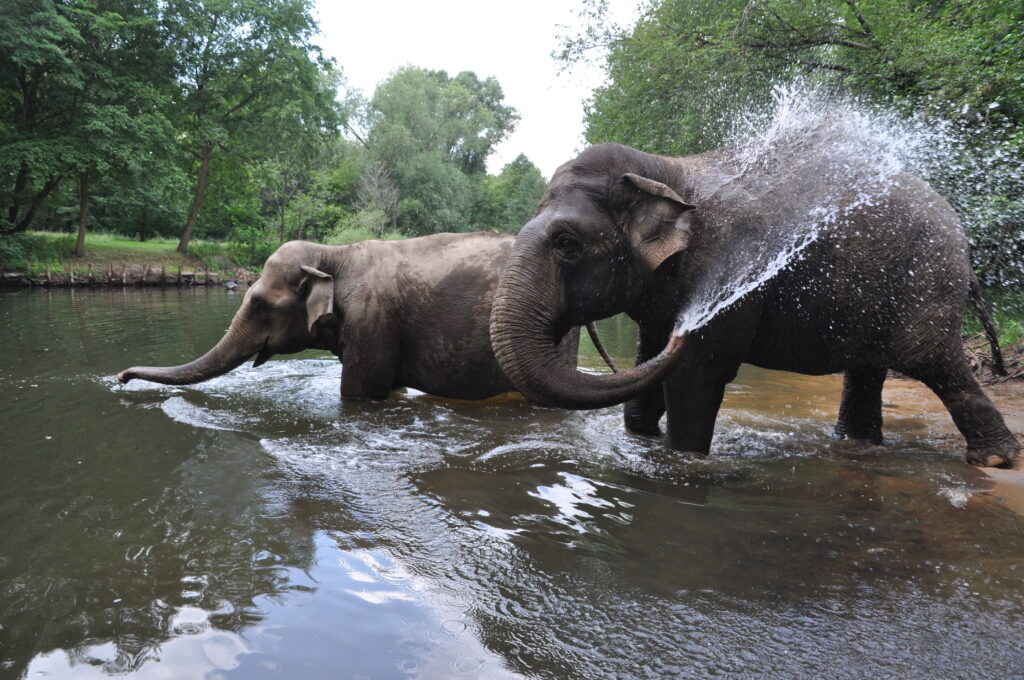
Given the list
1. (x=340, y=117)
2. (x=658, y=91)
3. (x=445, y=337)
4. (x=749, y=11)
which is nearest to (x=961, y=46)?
(x=749, y=11)

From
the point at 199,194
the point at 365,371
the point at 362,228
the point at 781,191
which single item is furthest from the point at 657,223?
the point at 362,228

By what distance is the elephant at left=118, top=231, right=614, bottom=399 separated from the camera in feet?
23.1

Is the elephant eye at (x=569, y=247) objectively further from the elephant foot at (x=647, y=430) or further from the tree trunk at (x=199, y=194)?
the tree trunk at (x=199, y=194)

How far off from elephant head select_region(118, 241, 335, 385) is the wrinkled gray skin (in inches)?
131

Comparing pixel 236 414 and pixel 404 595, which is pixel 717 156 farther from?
pixel 236 414

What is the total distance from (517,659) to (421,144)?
62.4m

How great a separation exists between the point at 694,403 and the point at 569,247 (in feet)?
4.63

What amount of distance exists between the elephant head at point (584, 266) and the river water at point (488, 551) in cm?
74

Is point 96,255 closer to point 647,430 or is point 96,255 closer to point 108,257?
point 108,257

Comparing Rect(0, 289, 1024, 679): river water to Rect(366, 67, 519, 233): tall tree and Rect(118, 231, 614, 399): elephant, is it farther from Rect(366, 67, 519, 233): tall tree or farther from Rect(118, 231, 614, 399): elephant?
Rect(366, 67, 519, 233): tall tree

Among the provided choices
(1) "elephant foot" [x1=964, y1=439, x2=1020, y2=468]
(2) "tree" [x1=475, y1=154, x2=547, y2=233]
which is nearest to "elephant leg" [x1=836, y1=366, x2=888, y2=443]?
(1) "elephant foot" [x1=964, y1=439, x2=1020, y2=468]

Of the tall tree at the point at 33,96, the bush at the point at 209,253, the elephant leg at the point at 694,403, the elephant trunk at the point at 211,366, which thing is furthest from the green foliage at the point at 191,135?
the elephant leg at the point at 694,403

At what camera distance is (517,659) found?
97.7 inches

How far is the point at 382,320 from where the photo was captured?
7125 mm
